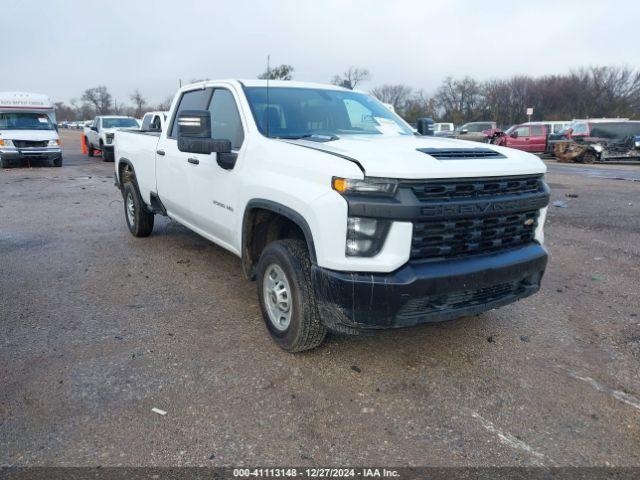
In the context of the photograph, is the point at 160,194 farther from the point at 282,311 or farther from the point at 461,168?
the point at 461,168

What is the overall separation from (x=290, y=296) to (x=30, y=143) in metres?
17.4

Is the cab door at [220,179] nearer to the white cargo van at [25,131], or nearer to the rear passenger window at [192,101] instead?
the rear passenger window at [192,101]

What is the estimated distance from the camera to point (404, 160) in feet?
9.36

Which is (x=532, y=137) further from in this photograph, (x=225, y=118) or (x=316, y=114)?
(x=225, y=118)

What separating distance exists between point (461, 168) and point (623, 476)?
1.78m

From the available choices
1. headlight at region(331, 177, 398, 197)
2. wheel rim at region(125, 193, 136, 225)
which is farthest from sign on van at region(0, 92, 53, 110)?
headlight at region(331, 177, 398, 197)

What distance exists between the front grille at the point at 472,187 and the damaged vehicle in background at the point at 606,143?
20.5 meters

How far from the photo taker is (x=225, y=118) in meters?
4.32

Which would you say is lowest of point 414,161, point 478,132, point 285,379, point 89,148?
point 285,379

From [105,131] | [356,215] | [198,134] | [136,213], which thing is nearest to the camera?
[356,215]

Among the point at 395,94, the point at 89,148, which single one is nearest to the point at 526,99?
the point at 395,94

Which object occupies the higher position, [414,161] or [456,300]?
[414,161]

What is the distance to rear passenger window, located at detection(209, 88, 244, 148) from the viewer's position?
4059mm

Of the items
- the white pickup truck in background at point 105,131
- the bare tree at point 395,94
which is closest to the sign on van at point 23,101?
the white pickup truck in background at point 105,131
